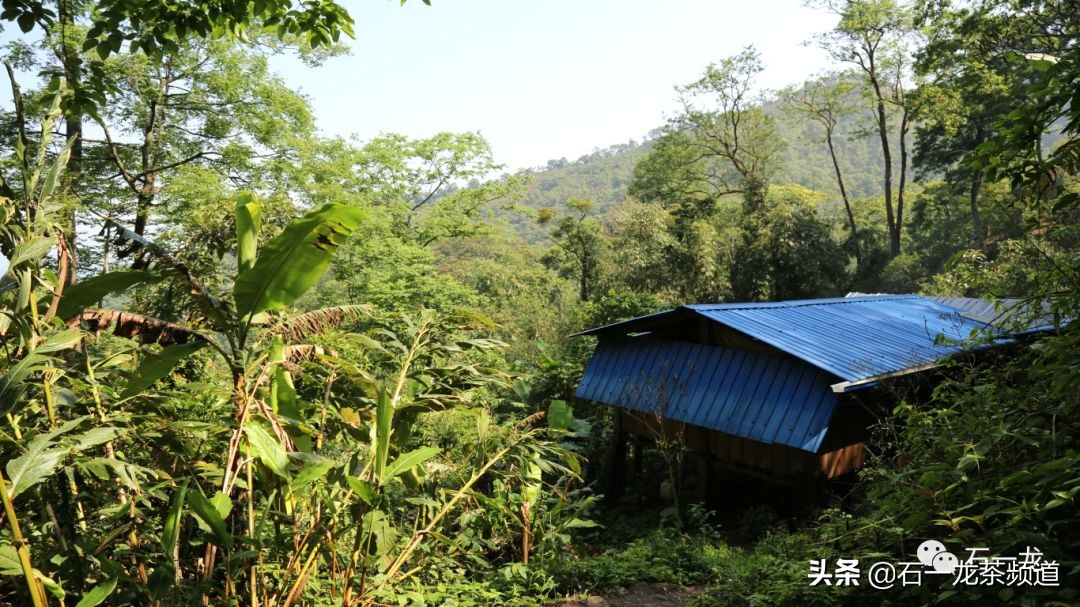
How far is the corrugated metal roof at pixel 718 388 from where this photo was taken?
724 centimetres

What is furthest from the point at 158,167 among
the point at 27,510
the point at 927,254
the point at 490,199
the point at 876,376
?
the point at 927,254

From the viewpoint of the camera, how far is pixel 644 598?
4812 mm

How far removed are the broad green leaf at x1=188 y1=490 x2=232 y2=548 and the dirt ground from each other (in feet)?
8.99

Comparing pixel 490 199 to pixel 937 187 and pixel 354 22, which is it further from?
pixel 937 187

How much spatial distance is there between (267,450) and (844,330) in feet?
27.3

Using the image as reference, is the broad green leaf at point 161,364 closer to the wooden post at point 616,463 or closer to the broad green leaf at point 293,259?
the broad green leaf at point 293,259

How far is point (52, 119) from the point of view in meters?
2.66

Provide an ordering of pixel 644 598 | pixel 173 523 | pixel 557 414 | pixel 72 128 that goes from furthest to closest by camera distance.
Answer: pixel 72 128, pixel 557 414, pixel 644 598, pixel 173 523

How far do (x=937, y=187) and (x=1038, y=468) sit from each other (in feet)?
111

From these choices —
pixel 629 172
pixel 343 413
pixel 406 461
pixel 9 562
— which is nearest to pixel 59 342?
pixel 9 562

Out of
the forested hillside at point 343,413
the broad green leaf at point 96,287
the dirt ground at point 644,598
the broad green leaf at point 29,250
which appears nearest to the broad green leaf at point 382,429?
the forested hillside at point 343,413

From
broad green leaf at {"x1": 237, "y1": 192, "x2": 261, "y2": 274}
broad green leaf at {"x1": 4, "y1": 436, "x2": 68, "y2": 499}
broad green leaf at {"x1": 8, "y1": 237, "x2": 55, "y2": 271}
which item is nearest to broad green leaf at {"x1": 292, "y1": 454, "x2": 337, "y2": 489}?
broad green leaf at {"x1": 4, "y1": 436, "x2": 68, "y2": 499}

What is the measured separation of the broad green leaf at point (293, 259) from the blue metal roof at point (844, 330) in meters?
5.79

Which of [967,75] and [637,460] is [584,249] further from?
[967,75]
